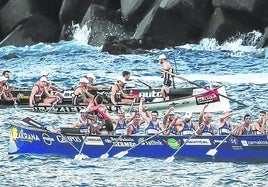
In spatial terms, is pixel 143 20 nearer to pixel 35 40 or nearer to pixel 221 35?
pixel 221 35

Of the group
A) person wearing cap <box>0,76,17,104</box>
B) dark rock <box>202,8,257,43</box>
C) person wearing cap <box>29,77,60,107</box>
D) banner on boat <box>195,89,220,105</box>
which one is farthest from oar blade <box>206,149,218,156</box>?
dark rock <box>202,8,257,43</box>

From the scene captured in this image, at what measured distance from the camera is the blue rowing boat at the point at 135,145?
22.8 m

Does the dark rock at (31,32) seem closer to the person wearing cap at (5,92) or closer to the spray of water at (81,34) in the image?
the spray of water at (81,34)

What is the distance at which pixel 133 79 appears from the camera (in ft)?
125

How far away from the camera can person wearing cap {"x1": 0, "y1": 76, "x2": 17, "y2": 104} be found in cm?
3240

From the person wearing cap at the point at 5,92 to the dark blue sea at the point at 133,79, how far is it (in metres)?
0.50

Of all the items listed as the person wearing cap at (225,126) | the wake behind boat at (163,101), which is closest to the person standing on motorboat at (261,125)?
the person wearing cap at (225,126)

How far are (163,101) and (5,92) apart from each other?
6753 mm

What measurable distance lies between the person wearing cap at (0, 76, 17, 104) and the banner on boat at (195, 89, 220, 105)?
7.65m

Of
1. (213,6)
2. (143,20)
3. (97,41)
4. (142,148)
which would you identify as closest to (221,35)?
(213,6)

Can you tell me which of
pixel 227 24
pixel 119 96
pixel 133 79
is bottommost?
pixel 119 96

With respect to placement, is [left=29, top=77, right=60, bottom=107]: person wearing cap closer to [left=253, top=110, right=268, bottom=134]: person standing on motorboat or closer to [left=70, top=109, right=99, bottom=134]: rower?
[left=70, top=109, right=99, bottom=134]: rower

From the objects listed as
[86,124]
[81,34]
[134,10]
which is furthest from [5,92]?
[81,34]

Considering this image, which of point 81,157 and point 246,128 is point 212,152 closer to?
point 246,128
